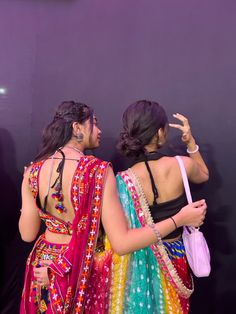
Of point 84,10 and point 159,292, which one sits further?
point 84,10

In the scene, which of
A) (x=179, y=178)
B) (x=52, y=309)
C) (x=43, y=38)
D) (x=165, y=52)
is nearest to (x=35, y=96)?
(x=43, y=38)

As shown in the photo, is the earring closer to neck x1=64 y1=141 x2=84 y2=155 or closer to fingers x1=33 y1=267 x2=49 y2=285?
neck x1=64 y1=141 x2=84 y2=155

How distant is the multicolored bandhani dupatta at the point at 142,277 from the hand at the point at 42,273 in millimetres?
232

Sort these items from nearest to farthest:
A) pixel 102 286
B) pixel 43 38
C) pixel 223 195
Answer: pixel 102 286 < pixel 223 195 < pixel 43 38

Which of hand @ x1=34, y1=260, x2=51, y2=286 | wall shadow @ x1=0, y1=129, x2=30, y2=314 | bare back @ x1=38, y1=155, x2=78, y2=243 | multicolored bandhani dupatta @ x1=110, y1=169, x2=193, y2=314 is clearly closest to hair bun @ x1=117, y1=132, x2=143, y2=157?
multicolored bandhani dupatta @ x1=110, y1=169, x2=193, y2=314

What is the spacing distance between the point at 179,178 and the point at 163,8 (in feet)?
3.33

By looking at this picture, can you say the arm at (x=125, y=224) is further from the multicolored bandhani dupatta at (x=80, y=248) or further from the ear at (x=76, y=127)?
the ear at (x=76, y=127)

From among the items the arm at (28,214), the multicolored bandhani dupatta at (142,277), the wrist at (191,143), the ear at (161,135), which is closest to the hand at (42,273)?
the arm at (28,214)

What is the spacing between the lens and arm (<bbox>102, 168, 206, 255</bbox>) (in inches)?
43.2

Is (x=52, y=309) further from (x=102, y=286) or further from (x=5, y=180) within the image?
(x=5, y=180)

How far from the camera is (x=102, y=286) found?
127cm

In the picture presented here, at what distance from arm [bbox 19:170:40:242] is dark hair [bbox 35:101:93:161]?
0.37ft

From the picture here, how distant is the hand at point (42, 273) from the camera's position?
1225 millimetres

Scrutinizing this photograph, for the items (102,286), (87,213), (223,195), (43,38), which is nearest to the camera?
(87,213)
